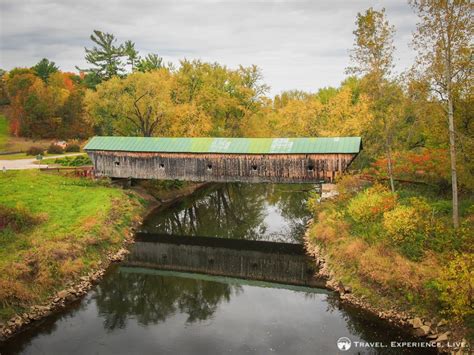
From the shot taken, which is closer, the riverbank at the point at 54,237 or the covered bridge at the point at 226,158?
the riverbank at the point at 54,237

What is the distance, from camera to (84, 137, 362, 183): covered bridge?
23500mm

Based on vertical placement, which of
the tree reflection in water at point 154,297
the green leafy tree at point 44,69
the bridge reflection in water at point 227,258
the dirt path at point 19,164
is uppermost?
the green leafy tree at point 44,69

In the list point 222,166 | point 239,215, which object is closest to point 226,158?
point 222,166

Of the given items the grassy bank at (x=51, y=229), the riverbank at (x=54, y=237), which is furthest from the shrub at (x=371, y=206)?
the grassy bank at (x=51, y=229)

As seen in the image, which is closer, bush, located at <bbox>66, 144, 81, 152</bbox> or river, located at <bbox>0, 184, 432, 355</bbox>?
river, located at <bbox>0, 184, 432, 355</bbox>

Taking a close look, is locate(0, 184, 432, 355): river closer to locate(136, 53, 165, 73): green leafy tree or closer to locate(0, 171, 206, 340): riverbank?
locate(0, 171, 206, 340): riverbank

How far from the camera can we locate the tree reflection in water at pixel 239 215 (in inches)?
993

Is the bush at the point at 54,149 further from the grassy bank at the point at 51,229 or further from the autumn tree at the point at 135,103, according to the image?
the grassy bank at the point at 51,229

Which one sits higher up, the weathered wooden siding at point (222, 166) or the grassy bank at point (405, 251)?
the weathered wooden siding at point (222, 166)

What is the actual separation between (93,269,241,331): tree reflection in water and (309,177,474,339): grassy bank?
17.8 ft

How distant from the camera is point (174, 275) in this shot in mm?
19312

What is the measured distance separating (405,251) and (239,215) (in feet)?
51.6

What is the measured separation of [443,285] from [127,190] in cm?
2277

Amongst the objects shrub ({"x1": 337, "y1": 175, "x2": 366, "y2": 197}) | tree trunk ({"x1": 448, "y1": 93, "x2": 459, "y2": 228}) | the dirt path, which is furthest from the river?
the dirt path
